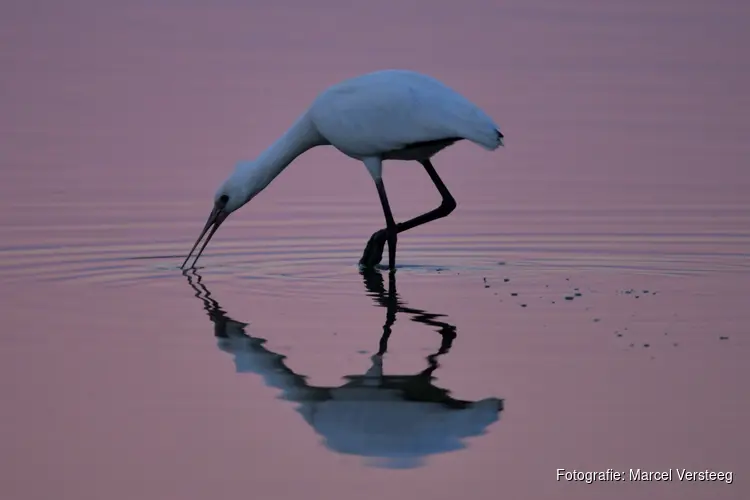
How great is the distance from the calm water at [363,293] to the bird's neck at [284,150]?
0.55m

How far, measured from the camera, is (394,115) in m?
12.3

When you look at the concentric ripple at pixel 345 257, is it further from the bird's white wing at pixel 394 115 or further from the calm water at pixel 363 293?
the bird's white wing at pixel 394 115

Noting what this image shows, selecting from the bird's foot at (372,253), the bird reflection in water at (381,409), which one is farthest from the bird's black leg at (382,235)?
the bird reflection in water at (381,409)

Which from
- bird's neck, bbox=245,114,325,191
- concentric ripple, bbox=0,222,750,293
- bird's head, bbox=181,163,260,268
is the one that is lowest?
concentric ripple, bbox=0,222,750,293

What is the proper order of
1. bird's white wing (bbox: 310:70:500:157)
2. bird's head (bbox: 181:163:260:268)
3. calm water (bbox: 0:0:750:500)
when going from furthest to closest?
bird's head (bbox: 181:163:260:268), bird's white wing (bbox: 310:70:500:157), calm water (bbox: 0:0:750:500)

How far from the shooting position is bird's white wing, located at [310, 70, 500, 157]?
11.9 m

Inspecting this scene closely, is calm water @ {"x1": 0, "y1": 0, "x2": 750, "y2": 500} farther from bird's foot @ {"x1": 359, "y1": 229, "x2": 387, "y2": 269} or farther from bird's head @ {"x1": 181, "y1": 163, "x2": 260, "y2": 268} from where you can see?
bird's head @ {"x1": 181, "y1": 163, "x2": 260, "y2": 268}

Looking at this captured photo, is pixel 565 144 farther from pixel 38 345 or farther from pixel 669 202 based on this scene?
pixel 38 345

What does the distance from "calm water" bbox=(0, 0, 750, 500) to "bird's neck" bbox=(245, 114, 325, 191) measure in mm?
550

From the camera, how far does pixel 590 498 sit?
707 cm

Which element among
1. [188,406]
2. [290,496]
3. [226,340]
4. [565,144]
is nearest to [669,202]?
[565,144]

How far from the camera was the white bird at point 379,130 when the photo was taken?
1203cm

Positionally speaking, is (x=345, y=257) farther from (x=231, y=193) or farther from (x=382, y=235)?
(x=231, y=193)

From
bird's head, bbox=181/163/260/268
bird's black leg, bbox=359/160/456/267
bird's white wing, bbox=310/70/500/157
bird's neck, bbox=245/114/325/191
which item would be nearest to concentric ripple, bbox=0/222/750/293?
bird's black leg, bbox=359/160/456/267
